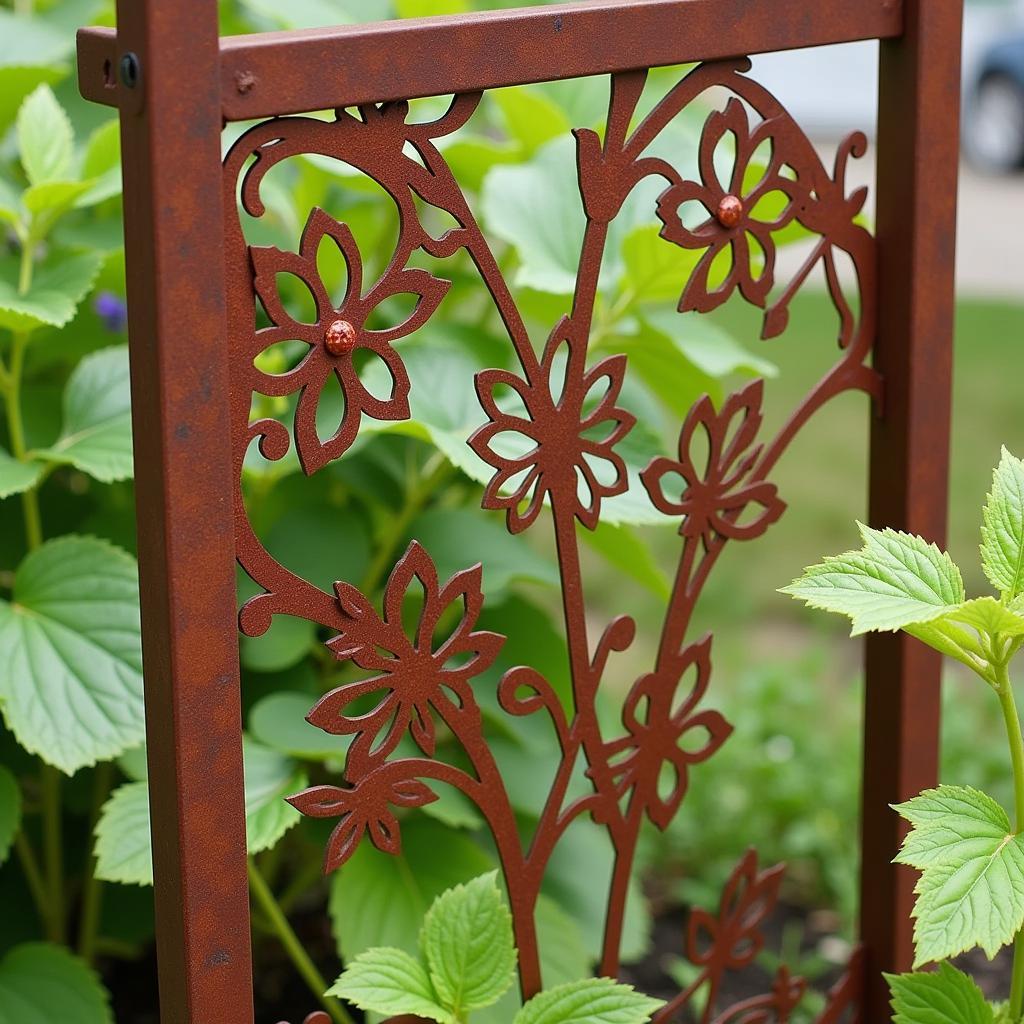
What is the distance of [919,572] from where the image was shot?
1026mm

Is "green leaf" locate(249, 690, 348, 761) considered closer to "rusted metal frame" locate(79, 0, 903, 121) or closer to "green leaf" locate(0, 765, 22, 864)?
"green leaf" locate(0, 765, 22, 864)

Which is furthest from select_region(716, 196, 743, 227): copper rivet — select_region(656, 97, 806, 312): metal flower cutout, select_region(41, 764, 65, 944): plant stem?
select_region(41, 764, 65, 944): plant stem

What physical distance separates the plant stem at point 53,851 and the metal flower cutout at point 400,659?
1.73ft

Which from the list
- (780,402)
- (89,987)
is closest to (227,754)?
(89,987)

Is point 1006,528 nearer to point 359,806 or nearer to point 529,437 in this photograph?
point 529,437

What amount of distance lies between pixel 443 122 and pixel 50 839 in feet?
2.75

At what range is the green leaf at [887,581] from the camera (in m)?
0.98

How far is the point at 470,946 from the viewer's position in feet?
3.65

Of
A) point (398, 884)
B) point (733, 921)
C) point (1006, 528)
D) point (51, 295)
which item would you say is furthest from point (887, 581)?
point (51, 295)

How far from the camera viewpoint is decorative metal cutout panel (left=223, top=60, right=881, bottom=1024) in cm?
96

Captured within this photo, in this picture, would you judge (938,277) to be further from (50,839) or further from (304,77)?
(50,839)

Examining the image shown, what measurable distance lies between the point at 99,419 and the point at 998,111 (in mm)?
7658

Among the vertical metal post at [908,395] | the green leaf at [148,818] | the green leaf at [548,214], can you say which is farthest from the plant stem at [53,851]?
the vertical metal post at [908,395]

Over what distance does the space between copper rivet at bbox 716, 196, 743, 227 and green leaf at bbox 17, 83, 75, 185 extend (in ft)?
1.90
